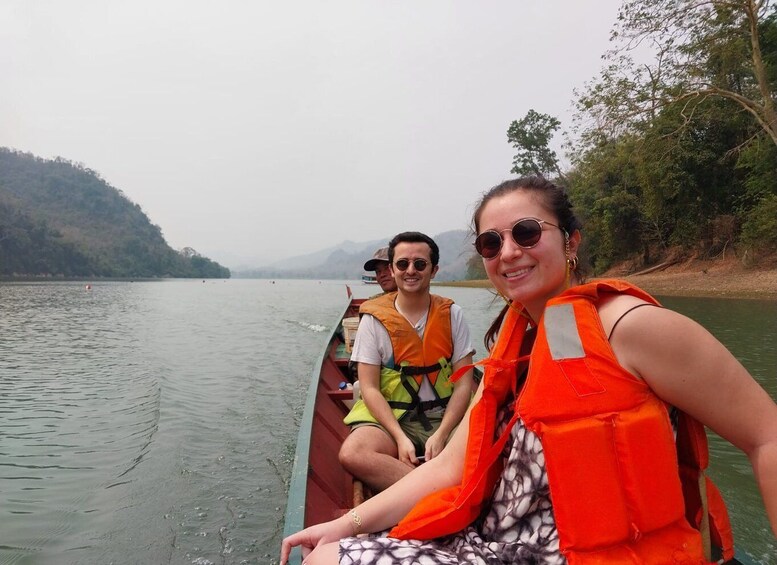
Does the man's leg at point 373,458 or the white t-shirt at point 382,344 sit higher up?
the white t-shirt at point 382,344

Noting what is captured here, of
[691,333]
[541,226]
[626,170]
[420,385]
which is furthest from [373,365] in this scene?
[626,170]

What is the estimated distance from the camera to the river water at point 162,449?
148 inches

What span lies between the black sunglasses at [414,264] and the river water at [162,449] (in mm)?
847

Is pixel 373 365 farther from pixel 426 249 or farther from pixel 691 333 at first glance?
pixel 691 333

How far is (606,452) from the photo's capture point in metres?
1.12

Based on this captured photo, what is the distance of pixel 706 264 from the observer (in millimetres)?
22391

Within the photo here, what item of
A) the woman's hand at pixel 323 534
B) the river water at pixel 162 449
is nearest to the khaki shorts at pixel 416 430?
the river water at pixel 162 449

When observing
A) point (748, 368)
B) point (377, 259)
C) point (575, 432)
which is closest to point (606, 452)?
point (575, 432)

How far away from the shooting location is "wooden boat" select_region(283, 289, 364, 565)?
2.39 metres

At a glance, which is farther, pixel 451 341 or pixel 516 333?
pixel 451 341

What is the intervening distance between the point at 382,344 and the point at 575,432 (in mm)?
1938

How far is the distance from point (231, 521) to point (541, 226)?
375 centimetres

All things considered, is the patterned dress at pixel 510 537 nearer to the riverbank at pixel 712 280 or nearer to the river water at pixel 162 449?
the river water at pixel 162 449

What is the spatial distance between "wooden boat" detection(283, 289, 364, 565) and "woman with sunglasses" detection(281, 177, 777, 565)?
0.64 metres
